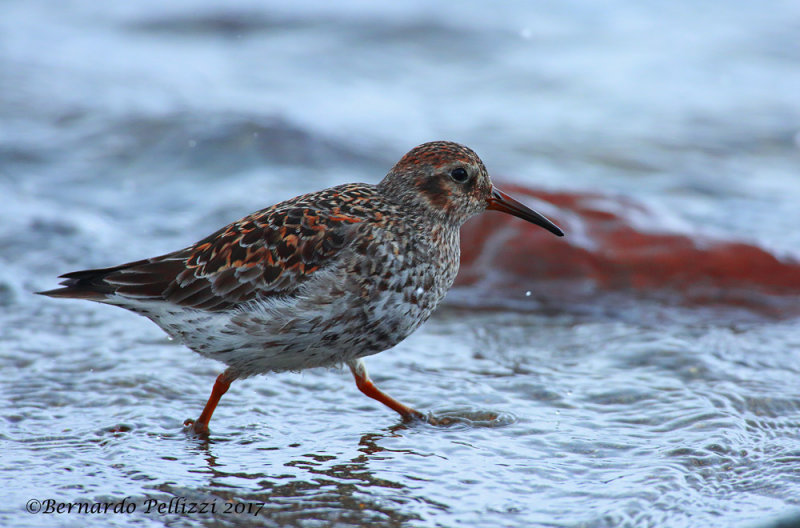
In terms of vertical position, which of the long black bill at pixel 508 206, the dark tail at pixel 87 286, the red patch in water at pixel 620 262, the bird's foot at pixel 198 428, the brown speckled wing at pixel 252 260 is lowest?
the bird's foot at pixel 198 428

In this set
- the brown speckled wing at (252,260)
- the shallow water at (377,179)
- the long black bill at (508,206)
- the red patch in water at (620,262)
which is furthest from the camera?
the red patch in water at (620,262)

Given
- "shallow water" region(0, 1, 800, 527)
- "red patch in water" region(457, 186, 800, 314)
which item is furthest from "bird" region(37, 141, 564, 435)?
"red patch in water" region(457, 186, 800, 314)

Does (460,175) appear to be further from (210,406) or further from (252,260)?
(210,406)

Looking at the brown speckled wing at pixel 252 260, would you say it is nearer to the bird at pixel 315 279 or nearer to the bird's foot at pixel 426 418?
the bird at pixel 315 279

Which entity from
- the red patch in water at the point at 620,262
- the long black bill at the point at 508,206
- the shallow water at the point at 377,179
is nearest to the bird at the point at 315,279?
the long black bill at the point at 508,206

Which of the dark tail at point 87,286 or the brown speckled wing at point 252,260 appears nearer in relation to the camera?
the brown speckled wing at point 252,260

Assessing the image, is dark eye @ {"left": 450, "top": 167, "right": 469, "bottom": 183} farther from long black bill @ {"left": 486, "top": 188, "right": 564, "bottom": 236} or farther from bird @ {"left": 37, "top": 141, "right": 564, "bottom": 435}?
long black bill @ {"left": 486, "top": 188, "right": 564, "bottom": 236}

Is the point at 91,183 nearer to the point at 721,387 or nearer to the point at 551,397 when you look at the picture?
the point at 551,397
